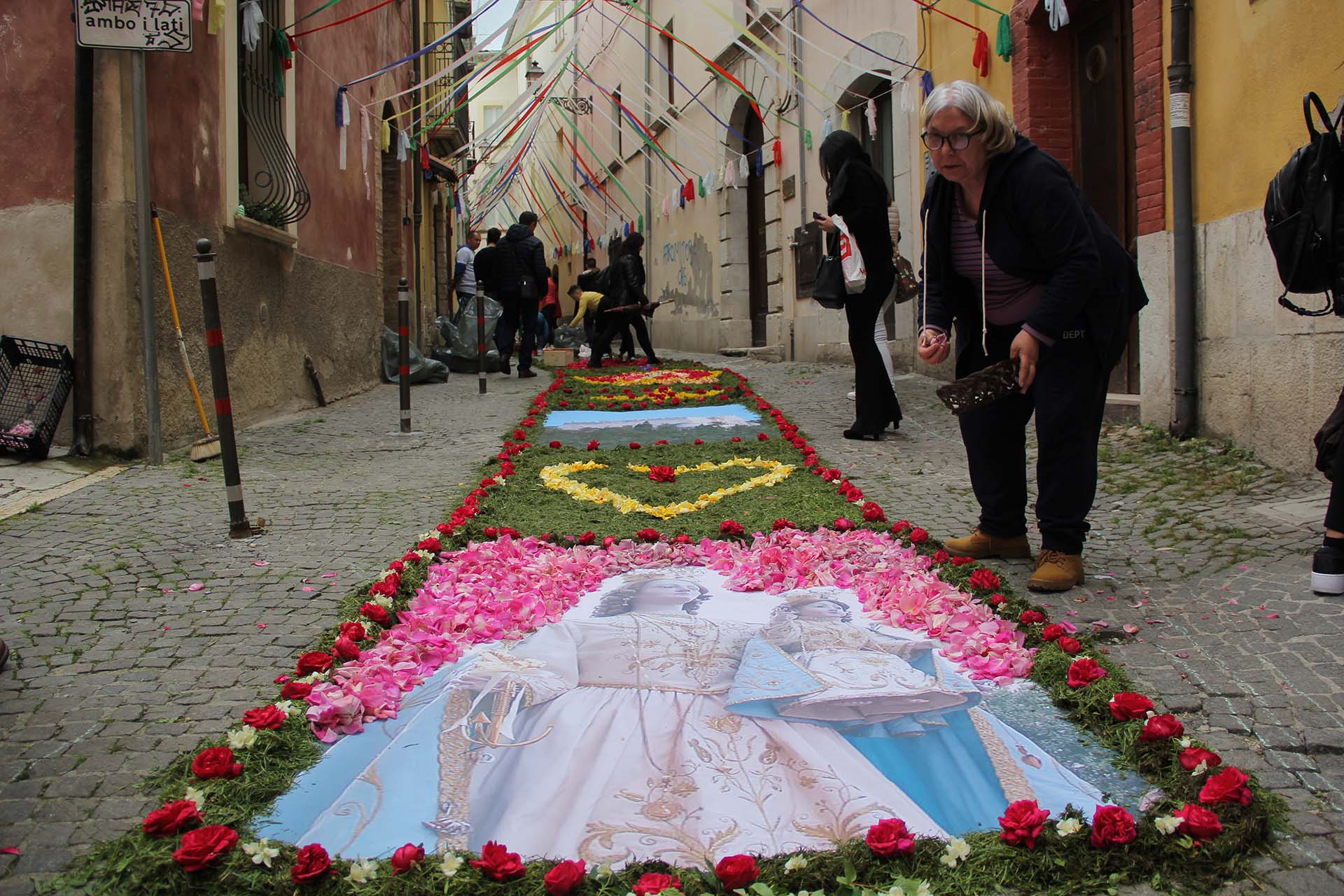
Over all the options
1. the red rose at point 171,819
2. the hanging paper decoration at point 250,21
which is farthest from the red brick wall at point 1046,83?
the red rose at point 171,819

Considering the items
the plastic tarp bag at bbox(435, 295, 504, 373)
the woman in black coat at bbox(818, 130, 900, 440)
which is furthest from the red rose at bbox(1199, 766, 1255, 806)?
the plastic tarp bag at bbox(435, 295, 504, 373)

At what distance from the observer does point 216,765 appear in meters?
2.53

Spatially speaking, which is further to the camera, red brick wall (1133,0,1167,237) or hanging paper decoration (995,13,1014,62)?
hanging paper decoration (995,13,1014,62)

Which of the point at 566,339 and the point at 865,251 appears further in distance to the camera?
the point at 566,339

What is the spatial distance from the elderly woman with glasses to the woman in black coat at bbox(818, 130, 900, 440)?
3.11 meters

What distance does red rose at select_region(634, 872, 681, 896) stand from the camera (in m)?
2.03

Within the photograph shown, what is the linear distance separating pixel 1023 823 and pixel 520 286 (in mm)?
12552

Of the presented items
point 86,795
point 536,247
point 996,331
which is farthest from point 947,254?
point 536,247

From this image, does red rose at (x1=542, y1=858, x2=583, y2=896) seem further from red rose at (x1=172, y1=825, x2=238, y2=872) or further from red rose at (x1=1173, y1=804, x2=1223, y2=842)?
red rose at (x1=1173, y1=804, x2=1223, y2=842)

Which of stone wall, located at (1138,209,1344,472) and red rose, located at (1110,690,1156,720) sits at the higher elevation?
stone wall, located at (1138,209,1344,472)

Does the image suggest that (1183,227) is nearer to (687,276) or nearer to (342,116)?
(342,116)

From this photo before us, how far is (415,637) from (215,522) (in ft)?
7.47

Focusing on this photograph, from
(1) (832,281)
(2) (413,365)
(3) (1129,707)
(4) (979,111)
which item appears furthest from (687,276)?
(3) (1129,707)

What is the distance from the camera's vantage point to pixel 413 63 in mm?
18859
